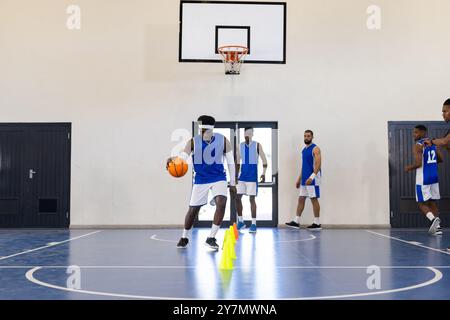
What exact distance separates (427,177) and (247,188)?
11.0 ft

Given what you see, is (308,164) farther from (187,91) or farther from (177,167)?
(177,167)

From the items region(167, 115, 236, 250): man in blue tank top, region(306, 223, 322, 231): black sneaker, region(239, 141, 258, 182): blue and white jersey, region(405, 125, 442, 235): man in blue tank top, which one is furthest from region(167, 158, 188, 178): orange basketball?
region(405, 125, 442, 235): man in blue tank top

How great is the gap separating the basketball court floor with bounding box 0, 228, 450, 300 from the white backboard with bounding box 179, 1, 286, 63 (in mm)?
4292

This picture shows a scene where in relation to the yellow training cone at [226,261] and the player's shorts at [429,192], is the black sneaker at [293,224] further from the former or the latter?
the yellow training cone at [226,261]

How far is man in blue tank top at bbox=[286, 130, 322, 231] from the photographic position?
940 cm

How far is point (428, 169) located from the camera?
8391mm

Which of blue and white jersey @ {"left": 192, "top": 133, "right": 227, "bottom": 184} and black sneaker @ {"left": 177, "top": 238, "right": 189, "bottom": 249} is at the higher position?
blue and white jersey @ {"left": 192, "top": 133, "right": 227, "bottom": 184}

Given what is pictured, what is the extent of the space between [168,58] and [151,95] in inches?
35.8

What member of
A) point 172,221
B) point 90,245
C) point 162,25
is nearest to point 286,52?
point 162,25

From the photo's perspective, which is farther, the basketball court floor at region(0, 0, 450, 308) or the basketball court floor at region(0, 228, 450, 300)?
the basketball court floor at region(0, 0, 450, 308)

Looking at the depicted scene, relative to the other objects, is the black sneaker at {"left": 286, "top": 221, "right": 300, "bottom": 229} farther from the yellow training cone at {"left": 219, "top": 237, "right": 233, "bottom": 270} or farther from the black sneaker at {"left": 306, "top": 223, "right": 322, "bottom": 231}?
the yellow training cone at {"left": 219, "top": 237, "right": 233, "bottom": 270}

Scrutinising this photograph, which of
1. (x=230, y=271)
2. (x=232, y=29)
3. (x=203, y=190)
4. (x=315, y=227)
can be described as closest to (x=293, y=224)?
(x=315, y=227)

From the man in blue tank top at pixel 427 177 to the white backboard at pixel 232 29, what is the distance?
3.46m
